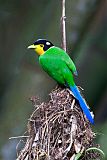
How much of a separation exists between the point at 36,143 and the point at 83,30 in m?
1.81

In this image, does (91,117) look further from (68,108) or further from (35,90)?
(35,90)

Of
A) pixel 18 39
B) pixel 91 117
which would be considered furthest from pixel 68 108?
pixel 18 39

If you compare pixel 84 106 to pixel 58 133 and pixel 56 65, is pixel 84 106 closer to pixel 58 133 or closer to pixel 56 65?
pixel 58 133

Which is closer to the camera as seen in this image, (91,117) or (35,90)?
(91,117)

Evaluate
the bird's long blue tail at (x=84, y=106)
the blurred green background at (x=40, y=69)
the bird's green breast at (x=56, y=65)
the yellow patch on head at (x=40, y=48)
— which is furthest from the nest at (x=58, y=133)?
the blurred green background at (x=40, y=69)

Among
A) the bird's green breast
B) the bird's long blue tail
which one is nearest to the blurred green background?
the bird's green breast

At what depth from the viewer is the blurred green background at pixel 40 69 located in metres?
5.17

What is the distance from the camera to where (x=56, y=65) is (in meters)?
3.79

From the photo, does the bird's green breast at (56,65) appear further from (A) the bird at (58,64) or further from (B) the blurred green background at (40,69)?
(B) the blurred green background at (40,69)

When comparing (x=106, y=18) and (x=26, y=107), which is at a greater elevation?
(x=106, y=18)

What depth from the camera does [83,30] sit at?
203 inches

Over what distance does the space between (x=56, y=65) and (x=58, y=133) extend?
446 millimetres

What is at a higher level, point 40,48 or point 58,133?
point 40,48

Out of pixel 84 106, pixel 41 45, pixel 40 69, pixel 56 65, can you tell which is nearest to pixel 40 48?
pixel 41 45
